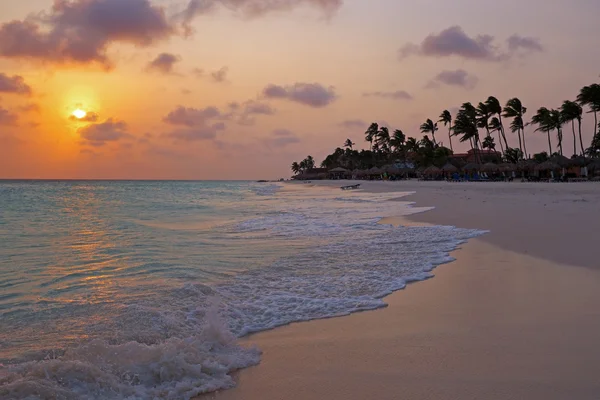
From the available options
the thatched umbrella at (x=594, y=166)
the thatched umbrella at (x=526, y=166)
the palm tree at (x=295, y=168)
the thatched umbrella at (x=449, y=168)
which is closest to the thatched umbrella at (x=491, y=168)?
the thatched umbrella at (x=526, y=166)

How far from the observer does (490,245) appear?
8828 mm

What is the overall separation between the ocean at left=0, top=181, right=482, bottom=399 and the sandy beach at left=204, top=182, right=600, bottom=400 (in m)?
0.33

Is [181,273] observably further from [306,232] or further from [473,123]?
[473,123]

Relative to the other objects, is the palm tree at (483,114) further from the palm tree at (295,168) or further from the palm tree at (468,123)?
the palm tree at (295,168)

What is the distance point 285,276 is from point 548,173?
46.8 metres

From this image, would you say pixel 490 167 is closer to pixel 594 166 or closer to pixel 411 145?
pixel 594 166

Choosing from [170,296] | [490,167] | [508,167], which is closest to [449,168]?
[490,167]

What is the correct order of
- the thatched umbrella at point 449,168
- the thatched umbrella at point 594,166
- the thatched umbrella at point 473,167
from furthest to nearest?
1. the thatched umbrella at point 449,168
2. the thatched umbrella at point 473,167
3. the thatched umbrella at point 594,166

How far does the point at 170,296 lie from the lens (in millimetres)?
5707

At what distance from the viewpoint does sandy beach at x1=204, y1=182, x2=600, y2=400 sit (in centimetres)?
301

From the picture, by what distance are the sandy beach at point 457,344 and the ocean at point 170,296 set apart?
33 centimetres

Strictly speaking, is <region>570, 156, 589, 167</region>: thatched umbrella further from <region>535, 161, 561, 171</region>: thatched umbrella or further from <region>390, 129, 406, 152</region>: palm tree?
<region>390, 129, 406, 152</region>: palm tree

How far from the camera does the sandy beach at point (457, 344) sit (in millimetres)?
3014

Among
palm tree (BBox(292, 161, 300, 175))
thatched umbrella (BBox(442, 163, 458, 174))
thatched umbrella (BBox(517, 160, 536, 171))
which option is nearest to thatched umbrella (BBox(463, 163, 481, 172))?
thatched umbrella (BBox(442, 163, 458, 174))
